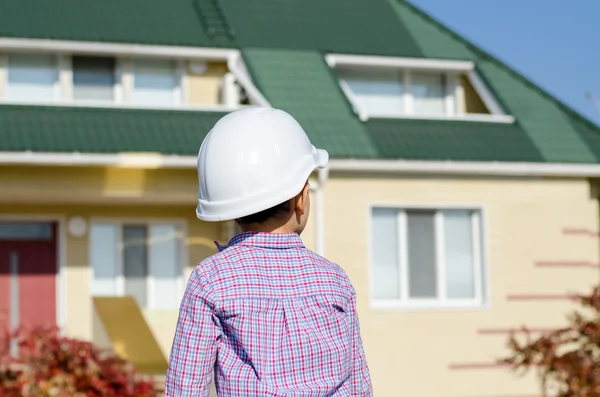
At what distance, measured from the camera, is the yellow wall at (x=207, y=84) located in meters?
16.4

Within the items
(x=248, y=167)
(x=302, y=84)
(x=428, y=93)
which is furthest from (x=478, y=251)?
(x=248, y=167)

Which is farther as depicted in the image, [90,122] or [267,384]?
[90,122]

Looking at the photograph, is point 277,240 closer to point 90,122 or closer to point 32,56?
point 90,122

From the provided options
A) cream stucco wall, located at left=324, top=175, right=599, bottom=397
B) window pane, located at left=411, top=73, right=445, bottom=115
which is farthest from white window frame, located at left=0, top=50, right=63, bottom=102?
window pane, located at left=411, top=73, right=445, bottom=115

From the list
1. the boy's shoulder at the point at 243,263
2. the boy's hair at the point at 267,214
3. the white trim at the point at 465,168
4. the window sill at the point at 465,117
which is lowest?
the boy's shoulder at the point at 243,263

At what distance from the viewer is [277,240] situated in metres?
3.11

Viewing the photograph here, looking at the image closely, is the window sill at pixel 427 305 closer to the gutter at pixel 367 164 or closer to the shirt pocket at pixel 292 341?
the gutter at pixel 367 164

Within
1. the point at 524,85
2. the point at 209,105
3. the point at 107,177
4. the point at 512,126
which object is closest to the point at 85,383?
the point at 107,177

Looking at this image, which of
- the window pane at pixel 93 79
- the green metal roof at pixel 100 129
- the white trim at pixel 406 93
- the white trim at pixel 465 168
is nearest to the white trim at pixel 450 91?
the white trim at pixel 406 93

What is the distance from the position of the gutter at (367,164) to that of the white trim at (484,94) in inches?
65.9

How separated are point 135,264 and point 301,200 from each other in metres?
12.6

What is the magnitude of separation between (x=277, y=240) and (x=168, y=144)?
434 inches

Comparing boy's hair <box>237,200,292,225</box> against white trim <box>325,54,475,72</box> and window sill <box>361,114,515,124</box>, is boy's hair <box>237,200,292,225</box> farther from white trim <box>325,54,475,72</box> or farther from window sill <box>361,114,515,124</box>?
white trim <box>325,54,475,72</box>

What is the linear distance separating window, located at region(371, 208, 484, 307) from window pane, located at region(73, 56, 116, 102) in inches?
177
